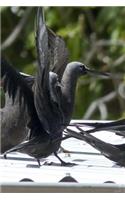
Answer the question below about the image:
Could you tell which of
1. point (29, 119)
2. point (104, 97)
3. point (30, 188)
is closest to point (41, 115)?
point (29, 119)

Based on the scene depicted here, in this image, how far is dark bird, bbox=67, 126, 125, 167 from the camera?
167 centimetres

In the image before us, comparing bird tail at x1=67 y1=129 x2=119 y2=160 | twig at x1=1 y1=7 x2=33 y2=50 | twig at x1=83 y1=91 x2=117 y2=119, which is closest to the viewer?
bird tail at x1=67 y1=129 x2=119 y2=160

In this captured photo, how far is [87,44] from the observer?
13.8ft

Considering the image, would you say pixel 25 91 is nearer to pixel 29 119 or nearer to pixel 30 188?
pixel 29 119

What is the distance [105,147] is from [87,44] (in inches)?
99.6

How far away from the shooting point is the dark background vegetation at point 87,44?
407 centimetres

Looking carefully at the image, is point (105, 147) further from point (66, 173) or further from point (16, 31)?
point (16, 31)

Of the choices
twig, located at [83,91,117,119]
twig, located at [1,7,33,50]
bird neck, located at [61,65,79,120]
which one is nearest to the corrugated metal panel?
bird neck, located at [61,65,79,120]

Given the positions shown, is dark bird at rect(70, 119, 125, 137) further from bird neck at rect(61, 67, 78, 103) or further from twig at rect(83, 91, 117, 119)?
twig at rect(83, 91, 117, 119)

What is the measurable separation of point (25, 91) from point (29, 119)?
0.22 ft

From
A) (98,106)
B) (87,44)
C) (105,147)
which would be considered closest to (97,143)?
(105,147)

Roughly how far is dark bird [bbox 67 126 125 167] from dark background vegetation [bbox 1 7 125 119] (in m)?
2.23

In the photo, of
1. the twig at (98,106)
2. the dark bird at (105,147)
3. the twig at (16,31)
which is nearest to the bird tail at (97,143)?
the dark bird at (105,147)

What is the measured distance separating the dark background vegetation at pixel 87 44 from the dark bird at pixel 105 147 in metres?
2.23
